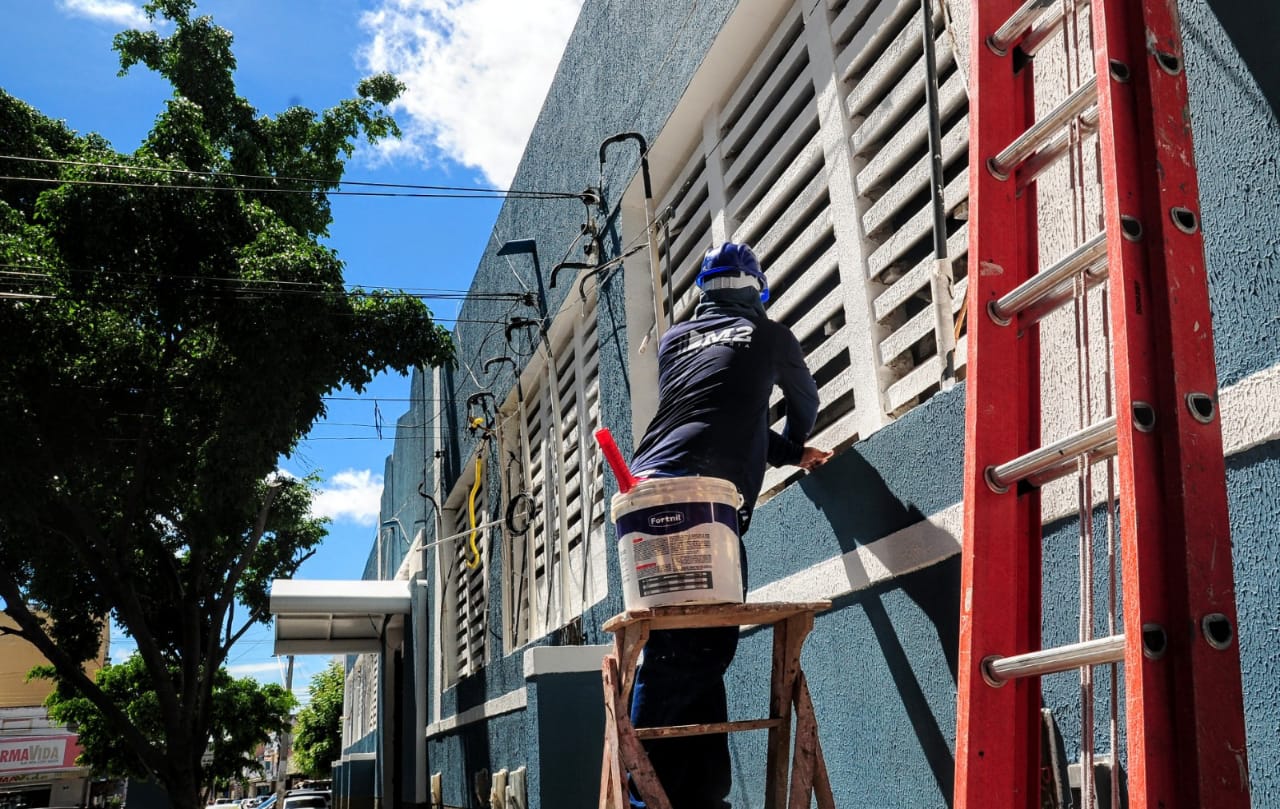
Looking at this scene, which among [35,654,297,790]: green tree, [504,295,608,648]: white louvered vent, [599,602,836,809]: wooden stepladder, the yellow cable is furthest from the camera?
[35,654,297,790]: green tree

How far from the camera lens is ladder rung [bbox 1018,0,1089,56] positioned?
2.60 metres

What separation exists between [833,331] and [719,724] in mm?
2032

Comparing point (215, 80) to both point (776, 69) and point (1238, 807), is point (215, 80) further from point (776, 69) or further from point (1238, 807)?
point (1238, 807)

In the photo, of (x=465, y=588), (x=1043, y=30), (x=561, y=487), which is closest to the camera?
(x=1043, y=30)

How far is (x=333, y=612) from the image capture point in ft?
46.3

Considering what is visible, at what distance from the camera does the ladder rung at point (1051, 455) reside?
6.70 ft

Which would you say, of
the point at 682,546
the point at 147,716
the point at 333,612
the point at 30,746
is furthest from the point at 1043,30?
the point at 30,746

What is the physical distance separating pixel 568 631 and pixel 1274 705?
20.3 ft

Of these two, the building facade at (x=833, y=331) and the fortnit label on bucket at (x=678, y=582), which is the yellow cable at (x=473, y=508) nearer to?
the building facade at (x=833, y=331)

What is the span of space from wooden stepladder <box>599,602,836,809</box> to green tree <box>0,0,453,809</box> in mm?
10228

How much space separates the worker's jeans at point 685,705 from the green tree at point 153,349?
10.0 m

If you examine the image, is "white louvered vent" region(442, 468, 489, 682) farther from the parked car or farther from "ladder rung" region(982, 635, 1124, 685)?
the parked car

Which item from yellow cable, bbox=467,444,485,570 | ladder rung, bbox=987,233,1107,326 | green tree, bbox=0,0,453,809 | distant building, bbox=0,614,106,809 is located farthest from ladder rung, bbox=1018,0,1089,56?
distant building, bbox=0,614,106,809

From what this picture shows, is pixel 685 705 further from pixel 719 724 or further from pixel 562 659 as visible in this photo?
pixel 562 659
